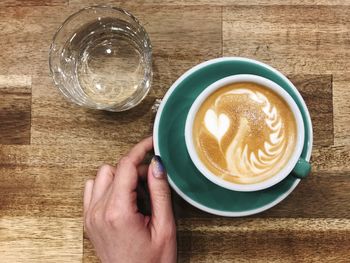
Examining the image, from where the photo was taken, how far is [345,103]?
0.90 m

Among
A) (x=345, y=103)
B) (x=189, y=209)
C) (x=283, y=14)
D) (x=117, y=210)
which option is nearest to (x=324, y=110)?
(x=345, y=103)

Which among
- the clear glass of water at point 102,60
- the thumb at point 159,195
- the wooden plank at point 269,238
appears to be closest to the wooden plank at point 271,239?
the wooden plank at point 269,238

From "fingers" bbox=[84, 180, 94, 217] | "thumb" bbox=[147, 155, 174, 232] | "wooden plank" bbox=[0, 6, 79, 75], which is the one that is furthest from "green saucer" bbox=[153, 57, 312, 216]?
"wooden plank" bbox=[0, 6, 79, 75]

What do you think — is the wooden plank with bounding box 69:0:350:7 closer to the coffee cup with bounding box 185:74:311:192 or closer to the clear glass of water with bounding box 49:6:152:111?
the clear glass of water with bounding box 49:6:152:111

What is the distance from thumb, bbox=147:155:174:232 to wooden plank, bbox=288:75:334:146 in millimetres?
270

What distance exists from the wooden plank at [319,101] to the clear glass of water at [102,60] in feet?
0.83

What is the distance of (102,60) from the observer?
932 millimetres

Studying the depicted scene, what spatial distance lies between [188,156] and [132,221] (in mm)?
132

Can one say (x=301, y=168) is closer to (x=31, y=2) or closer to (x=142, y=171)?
(x=142, y=171)

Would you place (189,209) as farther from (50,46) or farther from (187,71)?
(50,46)

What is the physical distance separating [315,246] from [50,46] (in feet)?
1.81

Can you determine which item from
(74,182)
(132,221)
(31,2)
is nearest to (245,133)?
(132,221)

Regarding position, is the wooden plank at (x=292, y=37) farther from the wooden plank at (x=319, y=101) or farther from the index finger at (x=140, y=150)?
the index finger at (x=140, y=150)

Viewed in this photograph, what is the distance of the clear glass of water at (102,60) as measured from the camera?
893 mm
